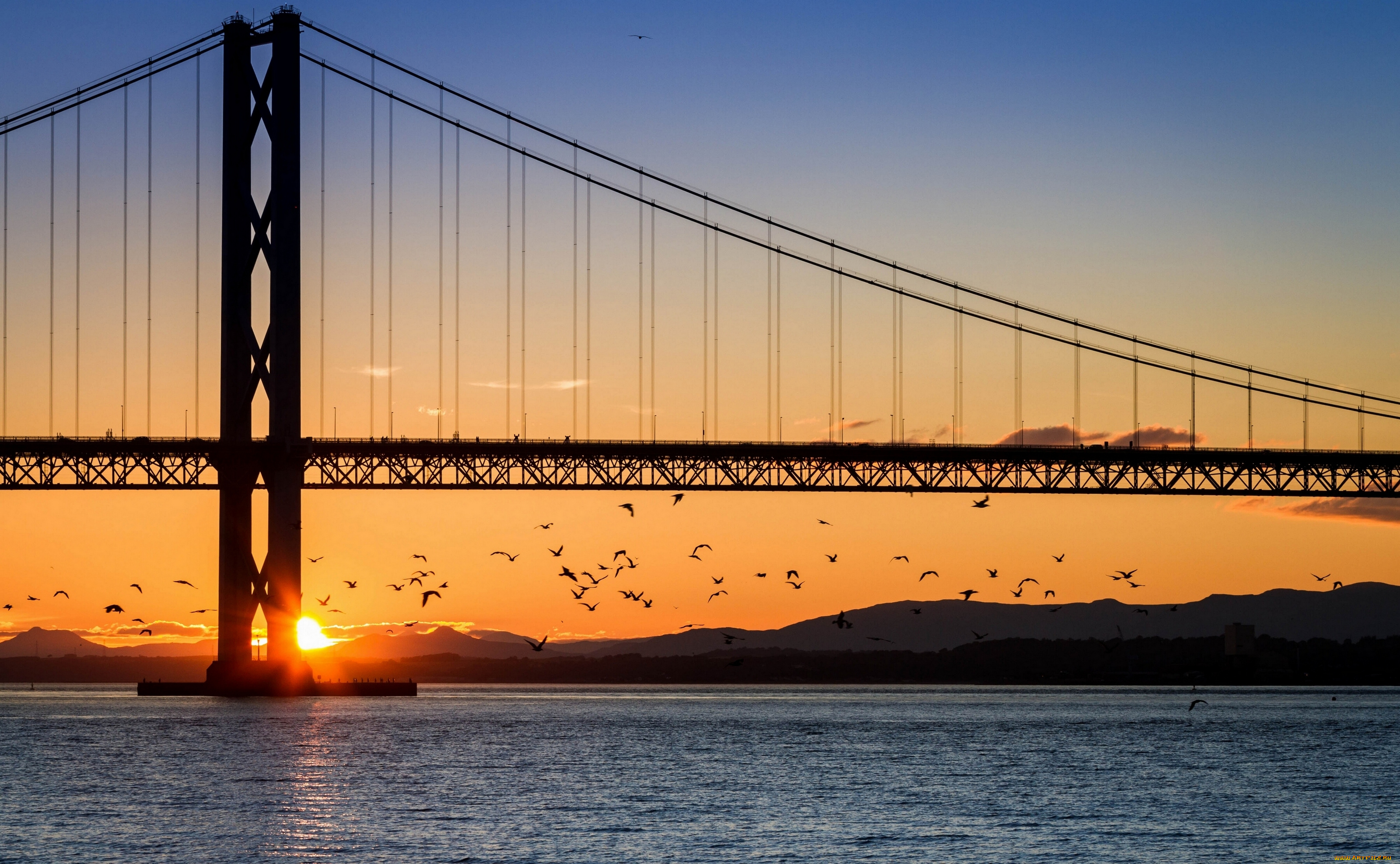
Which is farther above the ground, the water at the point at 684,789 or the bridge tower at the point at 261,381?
the bridge tower at the point at 261,381

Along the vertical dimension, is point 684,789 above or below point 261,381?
below

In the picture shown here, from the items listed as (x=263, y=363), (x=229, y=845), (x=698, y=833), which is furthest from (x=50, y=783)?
(x=263, y=363)

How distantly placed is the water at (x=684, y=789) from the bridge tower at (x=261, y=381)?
2909 millimetres

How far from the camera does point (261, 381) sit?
75.9 metres

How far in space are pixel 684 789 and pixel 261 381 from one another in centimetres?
3444

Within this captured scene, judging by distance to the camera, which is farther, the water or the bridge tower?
the bridge tower

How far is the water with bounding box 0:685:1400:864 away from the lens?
124ft

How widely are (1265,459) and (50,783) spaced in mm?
59014

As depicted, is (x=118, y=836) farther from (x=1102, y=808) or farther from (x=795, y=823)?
(x=1102, y=808)

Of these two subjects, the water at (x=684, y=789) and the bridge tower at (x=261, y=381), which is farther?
the bridge tower at (x=261, y=381)

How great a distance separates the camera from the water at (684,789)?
37656mm

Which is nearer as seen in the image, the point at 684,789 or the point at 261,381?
the point at 684,789

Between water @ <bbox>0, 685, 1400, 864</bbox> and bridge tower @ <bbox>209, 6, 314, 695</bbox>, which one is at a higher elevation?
bridge tower @ <bbox>209, 6, 314, 695</bbox>

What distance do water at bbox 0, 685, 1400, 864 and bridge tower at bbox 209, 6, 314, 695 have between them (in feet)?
9.54
